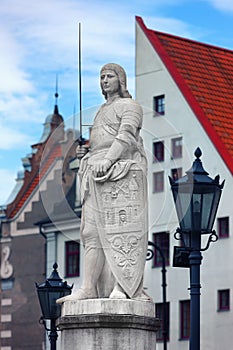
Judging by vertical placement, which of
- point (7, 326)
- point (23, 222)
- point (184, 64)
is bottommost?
point (7, 326)

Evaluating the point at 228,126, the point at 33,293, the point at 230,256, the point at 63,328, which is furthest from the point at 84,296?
the point at 33,293

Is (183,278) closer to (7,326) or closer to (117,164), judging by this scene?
(7,326)

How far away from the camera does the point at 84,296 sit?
1947cm

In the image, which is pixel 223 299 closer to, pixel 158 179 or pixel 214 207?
pixel 158 179

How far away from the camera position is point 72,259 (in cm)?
6225

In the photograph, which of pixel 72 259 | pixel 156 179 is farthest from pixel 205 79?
pixel 156 179

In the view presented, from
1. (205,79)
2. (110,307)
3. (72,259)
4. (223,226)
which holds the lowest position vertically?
(110,307)

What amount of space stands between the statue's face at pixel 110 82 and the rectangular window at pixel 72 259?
41.1 meters

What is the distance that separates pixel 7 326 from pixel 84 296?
47239 millimetres

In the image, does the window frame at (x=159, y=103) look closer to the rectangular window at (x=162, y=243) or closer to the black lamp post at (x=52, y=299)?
the rectangular window at (x=162, y=243)

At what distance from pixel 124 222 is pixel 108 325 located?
1.41 m

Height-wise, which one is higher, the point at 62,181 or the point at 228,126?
the point at 228,126

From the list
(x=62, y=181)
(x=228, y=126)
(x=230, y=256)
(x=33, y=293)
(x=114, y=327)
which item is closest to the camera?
(x=114, y=327)

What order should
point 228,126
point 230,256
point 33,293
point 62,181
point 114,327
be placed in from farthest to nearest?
point 33,293 < point 228,126 < point 230,256 < point 62,181 < point 114,327
